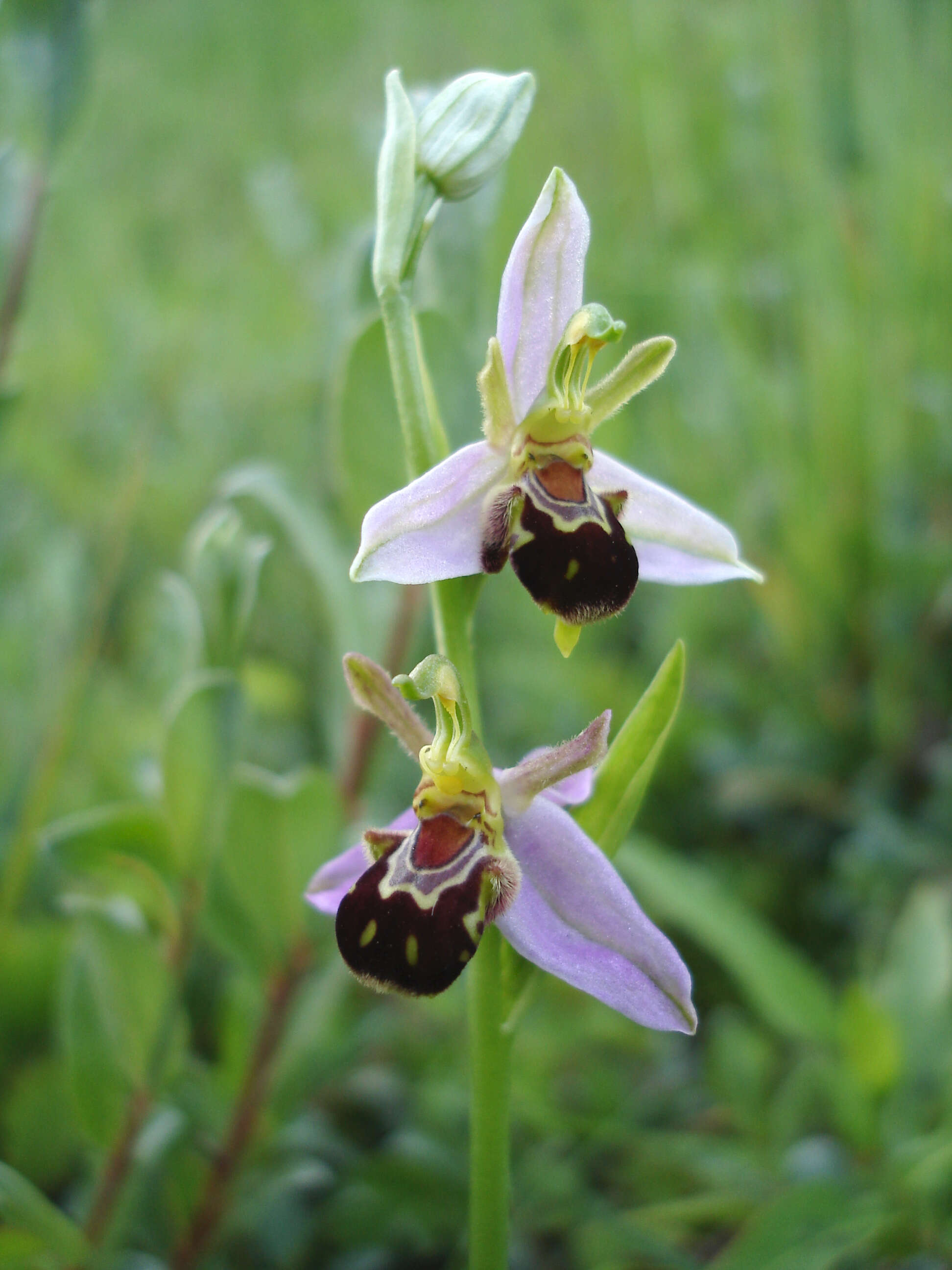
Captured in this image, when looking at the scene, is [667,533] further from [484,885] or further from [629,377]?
[484,885]

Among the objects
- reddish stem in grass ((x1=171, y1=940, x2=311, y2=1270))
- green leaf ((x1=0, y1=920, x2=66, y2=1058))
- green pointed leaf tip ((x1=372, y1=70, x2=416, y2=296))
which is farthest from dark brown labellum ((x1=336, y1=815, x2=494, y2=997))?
green leaf ((x1=0, y1=920, x2=66, y2=1058))

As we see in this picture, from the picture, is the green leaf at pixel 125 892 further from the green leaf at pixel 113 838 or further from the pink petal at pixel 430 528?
the pink petal at pixel 430 528

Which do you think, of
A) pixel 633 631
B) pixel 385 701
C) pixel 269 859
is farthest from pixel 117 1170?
pixel 633 631

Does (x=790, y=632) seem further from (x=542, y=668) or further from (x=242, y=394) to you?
(x=242, y=394)

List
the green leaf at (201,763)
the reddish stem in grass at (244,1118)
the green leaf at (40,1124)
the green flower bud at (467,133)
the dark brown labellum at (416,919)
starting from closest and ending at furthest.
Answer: the dark brown labellum at (416,919)
the green flower bud at (467,133)
the green leaf at (201,763)
the reddish stem in grass at (244,1118)
the green leaf at (40,1124)

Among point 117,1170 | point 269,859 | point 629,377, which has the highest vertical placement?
point 629,377

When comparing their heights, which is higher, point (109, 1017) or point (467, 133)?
point (467, 133)

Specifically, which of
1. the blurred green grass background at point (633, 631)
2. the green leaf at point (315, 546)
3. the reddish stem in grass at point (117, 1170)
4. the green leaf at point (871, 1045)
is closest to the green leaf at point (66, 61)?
the blurred green grass background at point (633, 631)
